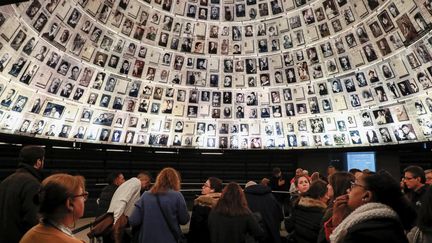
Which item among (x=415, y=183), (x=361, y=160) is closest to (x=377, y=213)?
(x=415, y=183)

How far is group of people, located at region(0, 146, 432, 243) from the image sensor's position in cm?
230

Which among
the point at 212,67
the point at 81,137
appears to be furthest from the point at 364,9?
the point at 81,137

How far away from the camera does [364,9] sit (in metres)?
10.9

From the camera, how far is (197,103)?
1396cm

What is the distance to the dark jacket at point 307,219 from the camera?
444 centimetres

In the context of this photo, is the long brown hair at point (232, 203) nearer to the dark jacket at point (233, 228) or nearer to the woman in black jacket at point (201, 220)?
the dark jacket at point (233, 228)

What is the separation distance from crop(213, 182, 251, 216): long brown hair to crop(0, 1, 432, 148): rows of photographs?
6898 millimetres

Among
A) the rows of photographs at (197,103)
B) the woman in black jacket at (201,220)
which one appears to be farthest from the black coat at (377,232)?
the rows of photographs at (197,103)

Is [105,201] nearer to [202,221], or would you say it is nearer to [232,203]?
[202,221]

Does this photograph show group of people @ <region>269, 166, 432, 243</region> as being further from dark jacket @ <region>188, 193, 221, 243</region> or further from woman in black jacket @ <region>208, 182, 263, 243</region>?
dark jacket @ <region>188, 193, 221, 243</region>

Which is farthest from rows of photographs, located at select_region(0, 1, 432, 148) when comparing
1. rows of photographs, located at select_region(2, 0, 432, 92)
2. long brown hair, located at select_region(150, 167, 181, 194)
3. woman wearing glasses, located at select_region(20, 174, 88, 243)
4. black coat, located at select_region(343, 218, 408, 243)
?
black coat, located at select_region(343, 218, 408, 243)

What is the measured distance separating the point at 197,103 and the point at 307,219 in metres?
9.84

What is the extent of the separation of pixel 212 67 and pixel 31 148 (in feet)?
33.1

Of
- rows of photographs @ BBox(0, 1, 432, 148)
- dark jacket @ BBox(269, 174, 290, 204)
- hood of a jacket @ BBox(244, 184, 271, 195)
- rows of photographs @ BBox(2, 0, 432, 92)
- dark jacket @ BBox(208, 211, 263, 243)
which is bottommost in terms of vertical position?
dark jacket @ BBox(208, 211, 263, 243)
